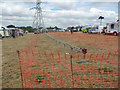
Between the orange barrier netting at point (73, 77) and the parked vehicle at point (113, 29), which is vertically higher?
the parked vehicle at point (113, 29)

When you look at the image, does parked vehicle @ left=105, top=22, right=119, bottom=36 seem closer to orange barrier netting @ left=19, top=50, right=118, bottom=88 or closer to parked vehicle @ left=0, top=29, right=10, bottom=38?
orange barrier netting @ left=19, top=50, right=118, bottom=88

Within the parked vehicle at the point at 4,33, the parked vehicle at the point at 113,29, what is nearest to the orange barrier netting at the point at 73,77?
the parked vehicle at the point at 113,29

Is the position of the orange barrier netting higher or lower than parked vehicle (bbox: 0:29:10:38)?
lower

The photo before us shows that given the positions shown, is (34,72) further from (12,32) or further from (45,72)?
(12,32)

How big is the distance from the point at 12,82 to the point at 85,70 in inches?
110

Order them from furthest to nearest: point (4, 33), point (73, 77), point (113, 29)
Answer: point (4, 33) → point (113, 29) → point (73, 77)

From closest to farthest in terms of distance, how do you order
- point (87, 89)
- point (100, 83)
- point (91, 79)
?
point (87, 89), point (100, 83), point (91, 79)

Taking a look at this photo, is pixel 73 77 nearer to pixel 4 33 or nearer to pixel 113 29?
pixel 113 29

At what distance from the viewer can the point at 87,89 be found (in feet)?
12.4

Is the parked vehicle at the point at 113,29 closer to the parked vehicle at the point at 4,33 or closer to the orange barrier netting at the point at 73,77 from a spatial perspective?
the orange barrier netting at the point at 73,77

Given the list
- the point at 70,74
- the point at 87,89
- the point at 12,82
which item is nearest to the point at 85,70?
the point at 70,74

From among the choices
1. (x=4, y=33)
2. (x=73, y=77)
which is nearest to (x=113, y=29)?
(x=73, y=77)

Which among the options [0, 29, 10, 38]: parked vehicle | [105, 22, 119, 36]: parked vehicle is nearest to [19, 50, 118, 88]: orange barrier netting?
[105, 22, 119, 36]: parked vehicle

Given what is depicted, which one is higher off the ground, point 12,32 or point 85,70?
point 12,32
